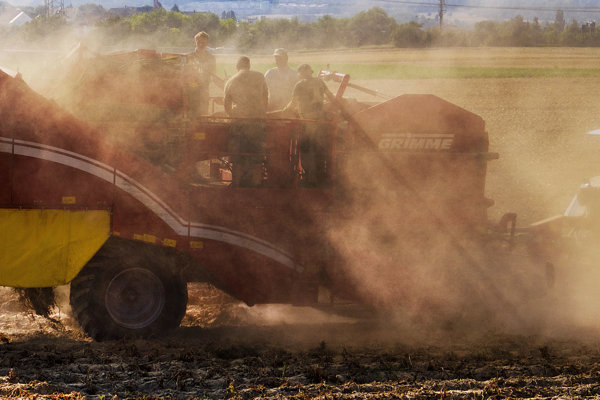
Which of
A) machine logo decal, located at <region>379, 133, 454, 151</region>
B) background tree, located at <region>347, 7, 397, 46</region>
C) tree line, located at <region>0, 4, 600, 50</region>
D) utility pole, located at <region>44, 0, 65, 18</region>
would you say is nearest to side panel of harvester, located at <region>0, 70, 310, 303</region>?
machine logo decal, located at <region>379, 133, 454, 151</region>

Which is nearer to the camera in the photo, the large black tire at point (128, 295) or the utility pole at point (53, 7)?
the large black tire at point (128, 295)

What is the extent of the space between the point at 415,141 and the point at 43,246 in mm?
3822

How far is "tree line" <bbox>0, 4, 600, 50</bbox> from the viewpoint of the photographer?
17.5m

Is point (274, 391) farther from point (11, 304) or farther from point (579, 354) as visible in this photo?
point (11, 304)

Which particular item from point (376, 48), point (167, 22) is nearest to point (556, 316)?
point (167, 22)

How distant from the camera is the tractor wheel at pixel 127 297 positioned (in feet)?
20.4

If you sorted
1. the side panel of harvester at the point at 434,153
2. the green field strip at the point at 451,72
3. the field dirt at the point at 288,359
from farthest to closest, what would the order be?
the green field strip at the point at 451,72
the side panel of harvester at the point at 434,153
the field dirt at the point at 288,359

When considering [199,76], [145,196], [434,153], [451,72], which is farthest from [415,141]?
[451,72]

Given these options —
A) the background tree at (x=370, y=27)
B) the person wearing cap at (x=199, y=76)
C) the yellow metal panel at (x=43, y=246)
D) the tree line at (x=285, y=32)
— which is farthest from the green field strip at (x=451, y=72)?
the yellow metal panel at (x=43, y=246)

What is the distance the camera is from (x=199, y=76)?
23.0 ft

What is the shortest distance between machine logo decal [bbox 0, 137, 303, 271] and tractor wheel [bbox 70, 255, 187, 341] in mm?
451

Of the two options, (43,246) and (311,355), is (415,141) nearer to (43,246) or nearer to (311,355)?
(311,355)

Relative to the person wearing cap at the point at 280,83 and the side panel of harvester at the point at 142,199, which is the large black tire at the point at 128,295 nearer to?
the side panel of harvester at the point at 142,199

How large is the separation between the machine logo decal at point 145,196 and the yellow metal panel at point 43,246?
43 centimetres
